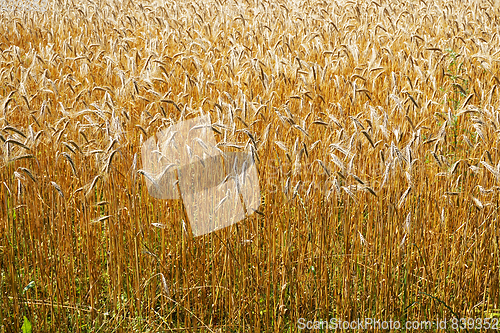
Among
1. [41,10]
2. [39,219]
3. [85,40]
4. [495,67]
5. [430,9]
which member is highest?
[41,10]

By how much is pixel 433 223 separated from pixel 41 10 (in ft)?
21.0

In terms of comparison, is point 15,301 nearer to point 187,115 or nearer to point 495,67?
point 187,115

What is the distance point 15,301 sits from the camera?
1.47 meters

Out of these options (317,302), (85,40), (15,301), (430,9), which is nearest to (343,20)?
(430,9)

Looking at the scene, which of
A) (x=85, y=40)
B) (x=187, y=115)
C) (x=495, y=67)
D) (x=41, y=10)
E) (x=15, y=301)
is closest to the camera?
(x=15, y=301)

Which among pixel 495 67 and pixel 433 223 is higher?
pixel 495 67

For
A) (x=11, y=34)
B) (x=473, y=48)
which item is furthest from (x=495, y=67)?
(x=11, y=34)

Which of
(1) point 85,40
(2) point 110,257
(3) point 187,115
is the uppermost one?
(1) point 85,40

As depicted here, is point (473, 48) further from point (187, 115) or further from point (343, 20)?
point (187, 115)

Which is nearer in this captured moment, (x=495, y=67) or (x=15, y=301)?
(x=15, y=301)

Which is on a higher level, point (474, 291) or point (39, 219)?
point (39, 219)

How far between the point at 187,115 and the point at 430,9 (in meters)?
3.84

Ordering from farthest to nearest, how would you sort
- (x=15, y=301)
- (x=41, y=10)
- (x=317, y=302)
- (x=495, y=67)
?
(x=41, y=10) < (x=495, y=67) < (x=317, y=302) < (x=15, y=301)

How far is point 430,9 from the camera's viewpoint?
5.11m
